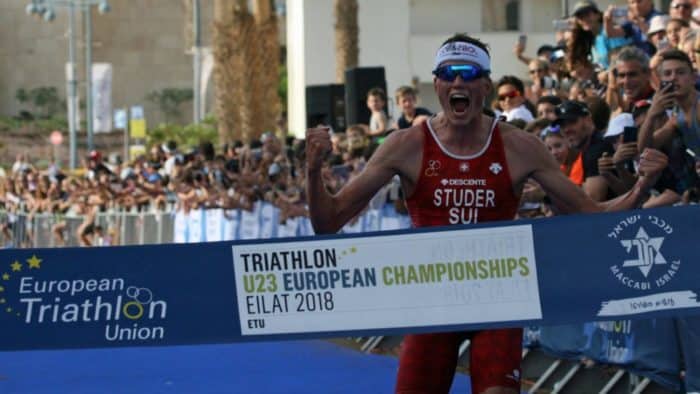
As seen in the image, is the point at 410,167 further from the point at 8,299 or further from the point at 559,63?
the point at 559,63

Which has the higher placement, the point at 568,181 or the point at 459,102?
the point at 459,102

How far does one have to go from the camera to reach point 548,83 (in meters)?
15.9

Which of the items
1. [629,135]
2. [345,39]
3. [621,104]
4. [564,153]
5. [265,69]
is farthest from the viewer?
[265,69]

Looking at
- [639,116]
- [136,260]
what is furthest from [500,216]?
[639,116]

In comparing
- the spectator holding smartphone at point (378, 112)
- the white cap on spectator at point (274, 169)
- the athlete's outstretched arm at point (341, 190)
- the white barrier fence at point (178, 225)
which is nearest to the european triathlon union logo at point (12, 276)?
the athlete's outstretched arm at point (341, 190)

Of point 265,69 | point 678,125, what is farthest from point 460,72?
point 265,69

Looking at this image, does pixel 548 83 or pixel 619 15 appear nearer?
pixel 619 15

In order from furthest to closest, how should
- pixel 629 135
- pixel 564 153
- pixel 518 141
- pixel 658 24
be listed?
pixel 658 24
pixel 564 153
pixel 629 135
pixel 518 141

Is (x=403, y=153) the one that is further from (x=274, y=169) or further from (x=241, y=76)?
(x=241, y=76)

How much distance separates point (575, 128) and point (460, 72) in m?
3.75

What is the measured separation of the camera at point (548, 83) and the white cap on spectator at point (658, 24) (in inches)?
72.1

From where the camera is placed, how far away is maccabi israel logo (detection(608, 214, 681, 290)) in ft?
22.6

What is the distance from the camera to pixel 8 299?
7.06m

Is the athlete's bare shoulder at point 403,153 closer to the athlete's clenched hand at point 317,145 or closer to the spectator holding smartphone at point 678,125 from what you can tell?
the athlete's clenched hand at point 317,145
